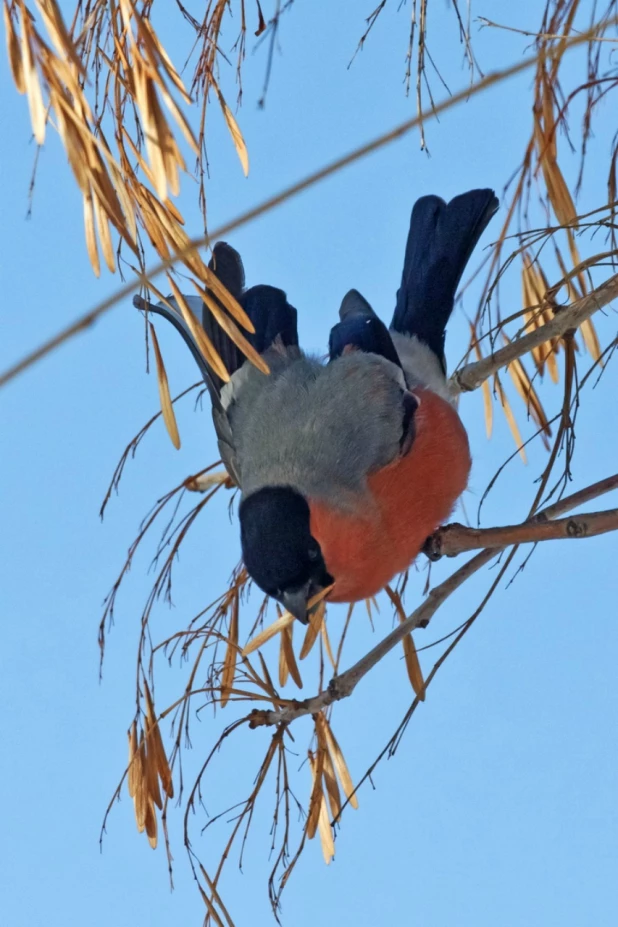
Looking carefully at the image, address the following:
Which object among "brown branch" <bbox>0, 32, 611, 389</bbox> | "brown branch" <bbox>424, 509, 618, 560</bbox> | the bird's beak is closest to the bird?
the bird's beak

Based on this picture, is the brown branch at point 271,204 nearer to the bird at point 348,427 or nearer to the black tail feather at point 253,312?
the bird at point 348,427

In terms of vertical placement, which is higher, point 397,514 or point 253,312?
point 253,312

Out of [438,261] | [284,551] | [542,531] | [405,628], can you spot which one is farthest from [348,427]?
[542,531]

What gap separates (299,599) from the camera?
4.81ft

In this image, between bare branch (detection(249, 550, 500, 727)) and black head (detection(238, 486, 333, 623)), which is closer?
bare branch (detection(249, 550, 500, 727))

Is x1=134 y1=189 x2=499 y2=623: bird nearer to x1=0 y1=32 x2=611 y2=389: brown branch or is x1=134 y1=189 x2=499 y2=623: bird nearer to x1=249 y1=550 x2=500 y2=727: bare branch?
x1=249 y1=550 x2=500 y2=727: bare branch

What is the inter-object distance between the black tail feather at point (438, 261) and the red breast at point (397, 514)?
0.79 feet

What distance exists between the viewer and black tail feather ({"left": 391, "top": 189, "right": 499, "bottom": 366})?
1.90 m

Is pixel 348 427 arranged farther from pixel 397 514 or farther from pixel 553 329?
pixel 553 329

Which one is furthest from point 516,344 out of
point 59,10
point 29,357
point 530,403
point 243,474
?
point 29,357

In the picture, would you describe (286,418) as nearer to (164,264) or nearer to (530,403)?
(530,403)

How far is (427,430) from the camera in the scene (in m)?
1.67

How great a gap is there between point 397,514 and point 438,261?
56 centimetres

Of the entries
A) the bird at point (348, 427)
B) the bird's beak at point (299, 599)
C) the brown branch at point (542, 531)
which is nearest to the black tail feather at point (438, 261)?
the bird at point (348, 427)
